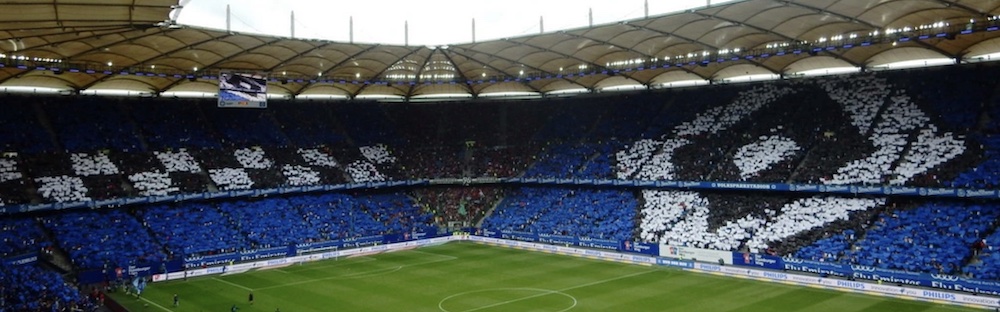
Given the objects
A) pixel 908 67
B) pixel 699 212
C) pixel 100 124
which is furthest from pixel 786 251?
pixel 100 124

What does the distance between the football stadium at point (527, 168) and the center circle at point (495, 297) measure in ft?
0.85

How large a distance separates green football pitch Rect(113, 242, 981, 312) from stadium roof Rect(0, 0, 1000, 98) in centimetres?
1286

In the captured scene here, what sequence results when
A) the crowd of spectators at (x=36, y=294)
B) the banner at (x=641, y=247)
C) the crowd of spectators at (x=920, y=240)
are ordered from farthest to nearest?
the banner at (x=641, y=247)
the crowd of spectators at (x=920, y=240)
the crowd of spectators at (x=36, y=294)

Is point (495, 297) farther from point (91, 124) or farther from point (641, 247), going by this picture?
point (91, 124)

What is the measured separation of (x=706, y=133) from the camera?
53.8m

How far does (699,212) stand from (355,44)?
24.8 m

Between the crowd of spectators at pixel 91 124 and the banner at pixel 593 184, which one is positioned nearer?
the banner at pixel 593 184

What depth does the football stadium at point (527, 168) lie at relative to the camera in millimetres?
34250

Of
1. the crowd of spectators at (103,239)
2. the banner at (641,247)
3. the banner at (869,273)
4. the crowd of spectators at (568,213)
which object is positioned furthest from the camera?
the crowd of spectators at (568,213)

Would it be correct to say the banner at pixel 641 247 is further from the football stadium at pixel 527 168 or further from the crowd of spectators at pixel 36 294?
the crowd of spectators at pixel 36 294

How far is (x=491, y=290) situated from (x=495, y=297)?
173cm

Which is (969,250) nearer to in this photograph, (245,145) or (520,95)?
(520,95)

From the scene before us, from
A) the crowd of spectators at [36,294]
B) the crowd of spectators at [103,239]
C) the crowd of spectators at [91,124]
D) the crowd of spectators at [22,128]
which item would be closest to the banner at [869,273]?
the crowd of spectators at [36,294]

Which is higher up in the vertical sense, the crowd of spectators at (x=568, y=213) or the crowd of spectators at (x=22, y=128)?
the crowd of spectators at (x=22, y=128)
